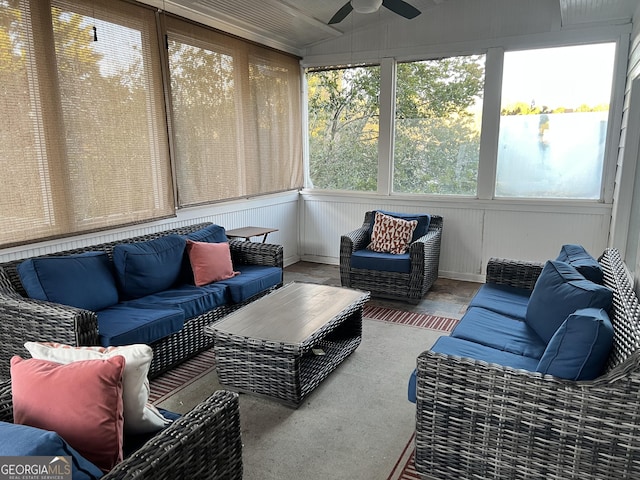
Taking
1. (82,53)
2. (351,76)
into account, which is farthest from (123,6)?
(351,76)

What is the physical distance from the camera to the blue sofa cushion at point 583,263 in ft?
8.13

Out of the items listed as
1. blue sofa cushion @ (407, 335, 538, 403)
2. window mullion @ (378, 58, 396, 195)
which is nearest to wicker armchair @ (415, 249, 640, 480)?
blue sofa cushion @ (407, 335, 538, 403)

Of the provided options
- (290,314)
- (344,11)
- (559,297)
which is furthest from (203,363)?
(344,11)

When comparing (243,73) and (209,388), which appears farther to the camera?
(243,73)

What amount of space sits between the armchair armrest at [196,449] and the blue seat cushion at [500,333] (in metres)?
1.33

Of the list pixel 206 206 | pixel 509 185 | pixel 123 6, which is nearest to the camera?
pixel 123 6

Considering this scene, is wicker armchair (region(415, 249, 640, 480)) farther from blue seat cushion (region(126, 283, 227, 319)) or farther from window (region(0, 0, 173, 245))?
window (region(0, 0, 173, 245))

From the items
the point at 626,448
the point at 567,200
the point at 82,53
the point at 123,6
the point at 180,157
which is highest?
the point at 123,6

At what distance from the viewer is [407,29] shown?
16.0ft

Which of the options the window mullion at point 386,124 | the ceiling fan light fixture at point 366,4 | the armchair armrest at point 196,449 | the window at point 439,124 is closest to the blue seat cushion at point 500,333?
the armchair armrest at point 196,449

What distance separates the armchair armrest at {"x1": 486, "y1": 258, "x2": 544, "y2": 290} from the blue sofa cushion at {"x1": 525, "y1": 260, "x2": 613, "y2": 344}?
625mm

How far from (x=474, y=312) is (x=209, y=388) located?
1.68 m

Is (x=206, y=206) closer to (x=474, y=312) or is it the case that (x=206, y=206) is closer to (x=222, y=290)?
(x=222, y=290)

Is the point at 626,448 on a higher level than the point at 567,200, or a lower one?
lower
